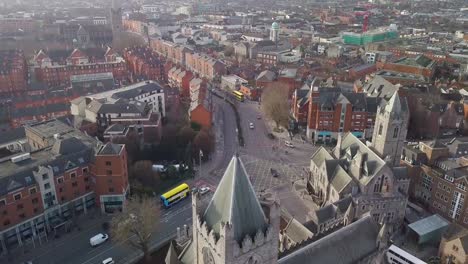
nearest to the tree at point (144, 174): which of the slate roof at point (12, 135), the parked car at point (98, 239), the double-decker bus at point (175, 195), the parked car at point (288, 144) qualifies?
the double-decker bus at point (175, 195)

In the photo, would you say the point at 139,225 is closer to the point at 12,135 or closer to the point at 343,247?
the point at 343,247

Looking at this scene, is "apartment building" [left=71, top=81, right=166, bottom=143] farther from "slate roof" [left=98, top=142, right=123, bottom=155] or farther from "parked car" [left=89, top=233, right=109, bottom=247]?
"parked car" [left=89, top=233, right=109, bottom=247]

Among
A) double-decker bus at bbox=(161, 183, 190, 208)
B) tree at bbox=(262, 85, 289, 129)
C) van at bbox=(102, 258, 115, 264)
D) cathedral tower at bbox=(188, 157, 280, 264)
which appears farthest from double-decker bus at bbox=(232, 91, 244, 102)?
cathedral tower at bbox=(188, 157, 280, 264)

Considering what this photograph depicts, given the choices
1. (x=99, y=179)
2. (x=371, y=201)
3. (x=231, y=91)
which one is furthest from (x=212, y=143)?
(x=231, y=91)

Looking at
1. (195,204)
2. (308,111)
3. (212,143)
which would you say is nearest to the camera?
(195,204)

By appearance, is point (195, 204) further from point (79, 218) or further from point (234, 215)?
point (79, 218)

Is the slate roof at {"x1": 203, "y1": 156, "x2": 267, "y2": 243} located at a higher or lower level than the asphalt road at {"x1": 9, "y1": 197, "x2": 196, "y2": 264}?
higher
